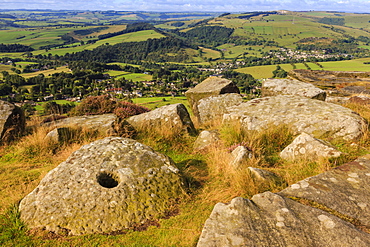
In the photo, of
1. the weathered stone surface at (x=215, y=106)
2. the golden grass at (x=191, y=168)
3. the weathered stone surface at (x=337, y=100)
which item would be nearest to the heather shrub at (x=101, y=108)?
the golden grass at (x=191, y=168)

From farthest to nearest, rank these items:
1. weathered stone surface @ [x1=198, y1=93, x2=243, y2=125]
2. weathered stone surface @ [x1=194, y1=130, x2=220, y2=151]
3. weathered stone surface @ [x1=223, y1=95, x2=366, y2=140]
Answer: weathered stone surface @ [x1=198, y1=93, x2=243, y2=125] → weathered stone surface @ [x1=194, y1=130, x2=220, y2=151] → weathered stone surface @ [x1=223, y1=95, x2=366, y2=140]

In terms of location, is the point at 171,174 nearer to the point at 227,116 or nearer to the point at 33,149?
the point at 227,116

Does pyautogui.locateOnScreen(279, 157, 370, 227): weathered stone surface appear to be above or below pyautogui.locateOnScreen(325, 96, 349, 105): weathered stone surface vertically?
above

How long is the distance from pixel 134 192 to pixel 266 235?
3.41 meters

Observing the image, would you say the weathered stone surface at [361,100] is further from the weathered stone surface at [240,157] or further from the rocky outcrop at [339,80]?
the weathered stone surface at [240,157]

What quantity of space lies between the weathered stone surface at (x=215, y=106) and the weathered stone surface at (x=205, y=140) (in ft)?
14.0

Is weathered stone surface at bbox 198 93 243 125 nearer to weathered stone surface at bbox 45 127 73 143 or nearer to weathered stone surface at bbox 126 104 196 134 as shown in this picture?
weathered stone surface at bbox 126 104 196 134

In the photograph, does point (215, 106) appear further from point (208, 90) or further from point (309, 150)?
point (309, 150)

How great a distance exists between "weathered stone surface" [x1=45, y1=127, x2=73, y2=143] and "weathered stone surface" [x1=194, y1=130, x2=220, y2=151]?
621 centimetres

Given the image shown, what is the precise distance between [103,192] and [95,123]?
699 cm

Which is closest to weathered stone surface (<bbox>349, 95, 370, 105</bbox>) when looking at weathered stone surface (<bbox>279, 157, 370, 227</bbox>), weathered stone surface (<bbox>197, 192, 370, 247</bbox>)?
weathered stone surface (<bbox>279, 157, 370, 227</bbox>)

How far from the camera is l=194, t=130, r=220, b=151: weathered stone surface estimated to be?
10.4 m

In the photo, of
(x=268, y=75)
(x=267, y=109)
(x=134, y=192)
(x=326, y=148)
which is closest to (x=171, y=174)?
(x=134, y=192)

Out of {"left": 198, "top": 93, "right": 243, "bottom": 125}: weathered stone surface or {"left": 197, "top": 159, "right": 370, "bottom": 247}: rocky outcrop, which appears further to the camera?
{"left": 198, "top": 93, "right": 243, "bottom": 125}: weathered stone surface
